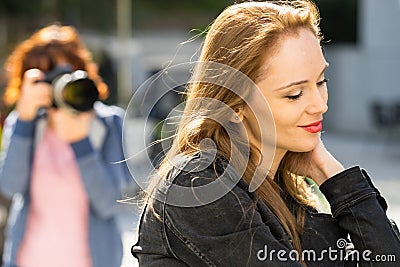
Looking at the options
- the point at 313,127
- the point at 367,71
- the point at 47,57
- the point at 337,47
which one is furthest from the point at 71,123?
the point at 337,47

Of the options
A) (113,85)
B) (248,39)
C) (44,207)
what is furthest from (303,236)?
(113,85)

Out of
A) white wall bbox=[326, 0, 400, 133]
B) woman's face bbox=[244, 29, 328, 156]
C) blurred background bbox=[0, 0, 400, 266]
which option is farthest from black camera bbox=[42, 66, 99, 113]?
white wall bbox=[326, 0, 400, 133]

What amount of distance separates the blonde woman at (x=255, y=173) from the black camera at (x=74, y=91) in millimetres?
1437

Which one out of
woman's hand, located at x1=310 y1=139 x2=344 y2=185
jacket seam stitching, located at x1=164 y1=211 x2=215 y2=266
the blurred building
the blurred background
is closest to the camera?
jacket seam stitching, located at x1=164 y1=211 x2=215 y2=266

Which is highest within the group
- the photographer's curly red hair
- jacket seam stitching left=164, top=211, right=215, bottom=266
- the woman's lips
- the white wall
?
the woman's lips

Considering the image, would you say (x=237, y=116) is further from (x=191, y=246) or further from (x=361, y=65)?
(x=361, y=65)

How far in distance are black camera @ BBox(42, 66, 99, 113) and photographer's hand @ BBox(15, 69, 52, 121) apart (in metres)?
0.03

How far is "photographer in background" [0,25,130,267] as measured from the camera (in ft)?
10.5

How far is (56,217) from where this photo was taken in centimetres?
321

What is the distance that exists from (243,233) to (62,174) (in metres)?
1.77

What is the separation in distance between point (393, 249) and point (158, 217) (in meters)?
0.46

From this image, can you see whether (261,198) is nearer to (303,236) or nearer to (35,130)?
(303,236)

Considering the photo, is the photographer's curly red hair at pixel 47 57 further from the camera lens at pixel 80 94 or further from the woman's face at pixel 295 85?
the woman's face at pixel 295 85

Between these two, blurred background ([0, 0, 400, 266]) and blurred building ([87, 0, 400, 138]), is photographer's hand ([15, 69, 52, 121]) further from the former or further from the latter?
blurred building ([87, 0, 400, 138])
